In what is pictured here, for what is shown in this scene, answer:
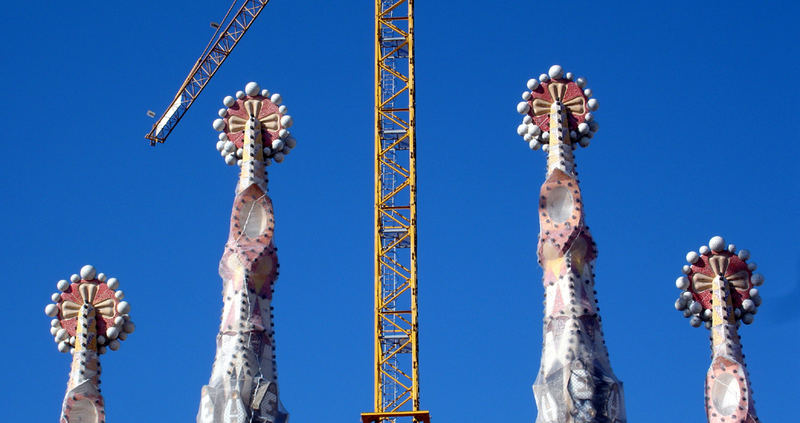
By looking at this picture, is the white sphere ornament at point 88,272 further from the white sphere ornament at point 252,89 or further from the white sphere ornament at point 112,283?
the white sphere ornament at point 252,89

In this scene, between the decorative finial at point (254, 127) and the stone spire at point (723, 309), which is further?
the decorative finial at point (254, 127)

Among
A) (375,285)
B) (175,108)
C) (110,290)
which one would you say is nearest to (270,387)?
(110,290)

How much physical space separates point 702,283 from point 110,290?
1056 cm

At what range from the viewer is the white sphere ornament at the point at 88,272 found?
3158 centimetres

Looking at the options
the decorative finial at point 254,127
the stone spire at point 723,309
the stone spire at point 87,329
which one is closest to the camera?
the stone spire at point 723,309

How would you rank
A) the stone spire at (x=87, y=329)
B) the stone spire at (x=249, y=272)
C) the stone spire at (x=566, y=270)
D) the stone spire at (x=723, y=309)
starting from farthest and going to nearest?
the stone spire at (x=87, y=329)
the stone spire at (x=723, y=309)
the stone spire at (x=249, y=272)
the stone spire at (x=566, y=270)

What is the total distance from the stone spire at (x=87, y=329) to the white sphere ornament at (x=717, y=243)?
34.1 feet

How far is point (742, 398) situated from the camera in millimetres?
29812

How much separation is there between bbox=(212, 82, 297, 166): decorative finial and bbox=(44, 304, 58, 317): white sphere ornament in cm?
406

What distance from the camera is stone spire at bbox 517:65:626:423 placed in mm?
27859

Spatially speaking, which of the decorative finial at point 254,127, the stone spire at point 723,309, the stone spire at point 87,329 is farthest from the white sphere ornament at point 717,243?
the stone spire at point 87,329

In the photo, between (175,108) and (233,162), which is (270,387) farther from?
(175,108)

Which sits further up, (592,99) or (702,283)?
(592,99)

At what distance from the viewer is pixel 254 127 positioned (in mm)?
31281
